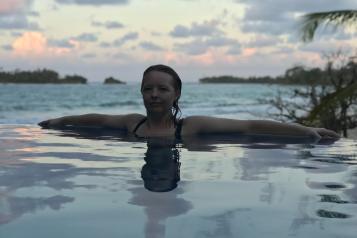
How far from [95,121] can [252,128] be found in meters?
1.86

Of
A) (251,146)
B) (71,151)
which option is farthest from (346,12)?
(71,151)

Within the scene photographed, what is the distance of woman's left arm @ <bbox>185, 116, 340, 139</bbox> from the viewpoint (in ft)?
17.4

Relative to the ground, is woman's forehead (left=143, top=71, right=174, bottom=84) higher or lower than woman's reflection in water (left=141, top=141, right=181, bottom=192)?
higher

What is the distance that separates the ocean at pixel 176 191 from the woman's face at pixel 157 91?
0.36 meters

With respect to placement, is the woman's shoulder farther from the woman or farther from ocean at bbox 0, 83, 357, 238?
ocean at bbox 0, 83, 357, 238

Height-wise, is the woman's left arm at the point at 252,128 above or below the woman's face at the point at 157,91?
below

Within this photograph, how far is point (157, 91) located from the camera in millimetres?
4668

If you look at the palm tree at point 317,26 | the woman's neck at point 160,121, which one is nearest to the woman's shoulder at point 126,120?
the woman's neck at point 160,121

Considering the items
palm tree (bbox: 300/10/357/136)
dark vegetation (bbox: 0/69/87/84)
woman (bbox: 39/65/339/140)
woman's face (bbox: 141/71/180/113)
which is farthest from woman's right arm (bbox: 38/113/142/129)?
dark vegetation (bbox: 0/69/87/84)

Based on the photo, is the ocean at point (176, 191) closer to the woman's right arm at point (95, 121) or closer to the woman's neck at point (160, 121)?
the woman's neck at point (160, 121)

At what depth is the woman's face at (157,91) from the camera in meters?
4.67

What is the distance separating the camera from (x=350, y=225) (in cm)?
205

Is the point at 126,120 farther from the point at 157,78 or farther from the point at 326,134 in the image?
the point at 326,134

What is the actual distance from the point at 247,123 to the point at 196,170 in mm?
2298
